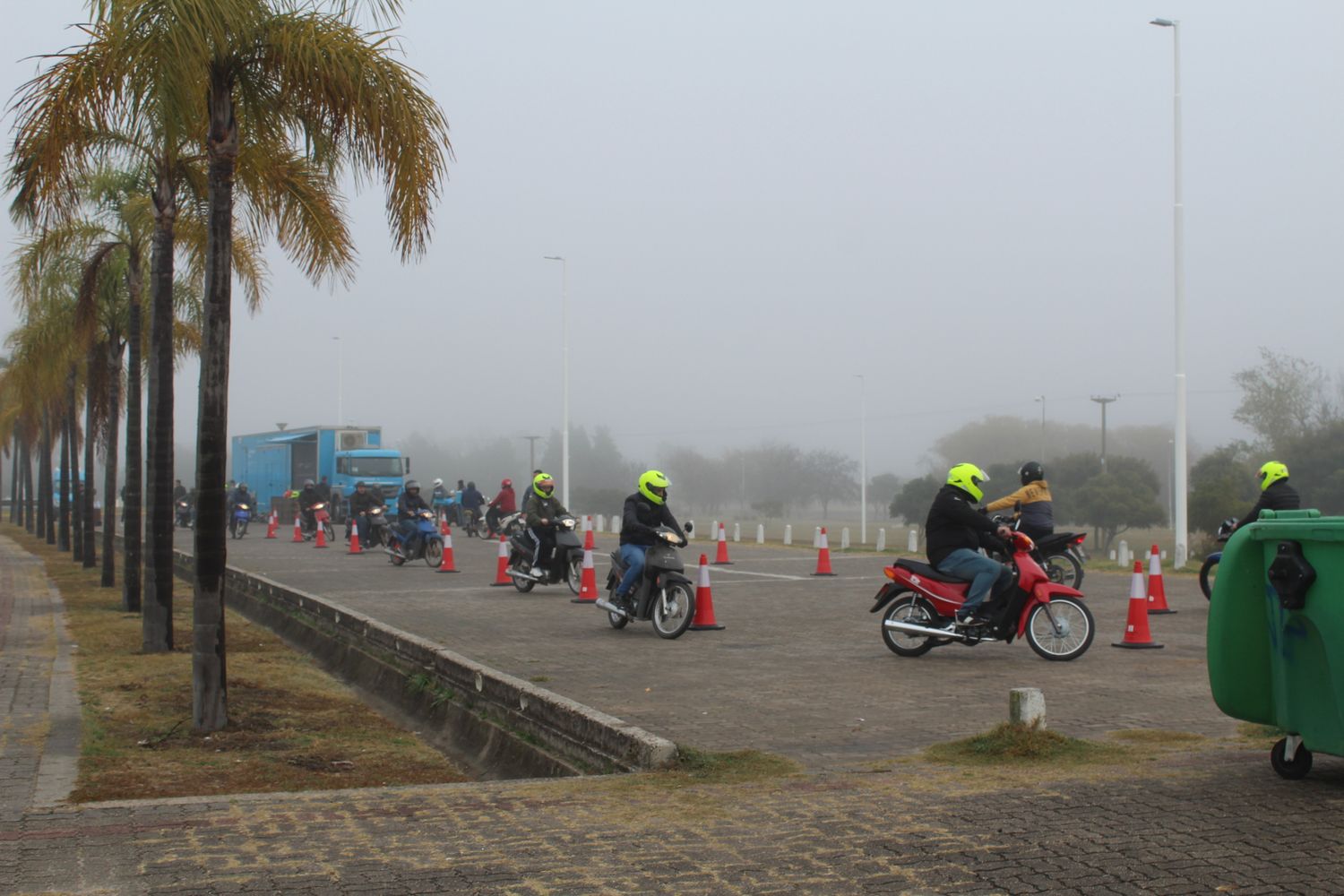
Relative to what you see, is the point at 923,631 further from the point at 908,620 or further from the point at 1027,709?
the point at 1027,709

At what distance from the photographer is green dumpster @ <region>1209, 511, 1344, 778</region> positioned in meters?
5.83

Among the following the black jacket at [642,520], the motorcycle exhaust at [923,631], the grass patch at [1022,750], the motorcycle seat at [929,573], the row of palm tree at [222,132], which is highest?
the row of palm tree at [222,132]

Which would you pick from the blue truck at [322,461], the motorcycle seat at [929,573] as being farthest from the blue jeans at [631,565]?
the blue truck at [322,461]

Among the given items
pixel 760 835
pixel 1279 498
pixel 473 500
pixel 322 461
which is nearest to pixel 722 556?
pixel 1279 498

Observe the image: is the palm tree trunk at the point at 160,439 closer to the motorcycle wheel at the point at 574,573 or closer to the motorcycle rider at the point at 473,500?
the motorcycle wheel at the point at 574,573

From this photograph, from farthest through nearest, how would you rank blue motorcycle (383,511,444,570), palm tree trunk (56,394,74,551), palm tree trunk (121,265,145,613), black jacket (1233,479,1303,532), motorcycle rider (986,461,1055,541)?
palm tree trunk (56,394,74,551) → blue motorcycle (383,511,444,570) → palm tree trunk (121,265,145,613) → motorcycle rider (986,461,1055,541) → black jacket (1233,479,1303,532)

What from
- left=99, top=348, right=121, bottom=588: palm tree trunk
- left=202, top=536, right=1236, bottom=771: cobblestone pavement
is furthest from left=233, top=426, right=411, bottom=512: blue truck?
left=202, top=536, right=1236, bottom=771: cobblestone pavement

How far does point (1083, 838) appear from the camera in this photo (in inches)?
211

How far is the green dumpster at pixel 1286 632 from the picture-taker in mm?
5832

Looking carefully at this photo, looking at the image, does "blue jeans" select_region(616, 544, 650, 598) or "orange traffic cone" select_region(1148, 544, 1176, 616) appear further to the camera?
"orange traffic cone" select_region(1148, 544, 1176, 616)

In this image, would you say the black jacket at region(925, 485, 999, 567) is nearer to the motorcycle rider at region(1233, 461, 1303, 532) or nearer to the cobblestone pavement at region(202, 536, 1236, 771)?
the cobblestone pavement at region(202, 536, 1236, 771)

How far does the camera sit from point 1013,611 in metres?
11.3

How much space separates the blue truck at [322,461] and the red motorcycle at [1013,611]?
37.4 m

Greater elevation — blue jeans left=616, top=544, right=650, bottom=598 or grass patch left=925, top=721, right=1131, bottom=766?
blue jeans left=616, top=544, right=650, bottom=598
